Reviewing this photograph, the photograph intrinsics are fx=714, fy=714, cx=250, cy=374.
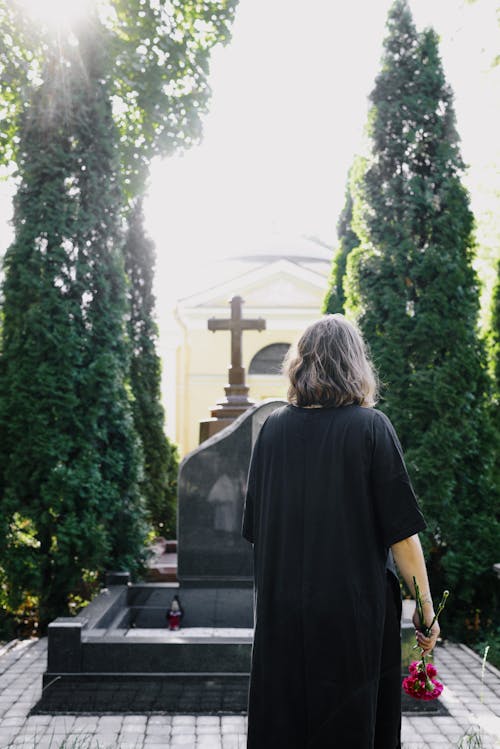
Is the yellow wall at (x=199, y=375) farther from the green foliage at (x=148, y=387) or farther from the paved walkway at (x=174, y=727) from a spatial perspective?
the paved walkway at (x=174, y=727)

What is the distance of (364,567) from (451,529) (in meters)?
4.38

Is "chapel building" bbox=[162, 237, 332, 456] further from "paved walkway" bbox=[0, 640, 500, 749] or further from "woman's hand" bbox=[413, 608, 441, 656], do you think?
"woman's hand" bbox=[413, 608, 441, 656]

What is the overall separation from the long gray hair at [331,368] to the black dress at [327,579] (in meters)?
0.06

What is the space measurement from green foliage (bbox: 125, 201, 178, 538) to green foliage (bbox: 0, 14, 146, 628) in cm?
511

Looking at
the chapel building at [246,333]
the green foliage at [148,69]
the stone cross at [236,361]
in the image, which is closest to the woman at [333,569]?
the stone cross at [236,361]

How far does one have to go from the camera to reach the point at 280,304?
2273cm

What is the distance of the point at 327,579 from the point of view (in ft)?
7.20

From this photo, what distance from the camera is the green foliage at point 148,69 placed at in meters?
9.20

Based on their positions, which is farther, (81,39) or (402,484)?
(81,39)

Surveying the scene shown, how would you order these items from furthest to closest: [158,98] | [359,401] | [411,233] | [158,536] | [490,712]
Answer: [158,536], [158,98], [411,233], [490,712], [359,401]

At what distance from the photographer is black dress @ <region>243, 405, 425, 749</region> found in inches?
84.9

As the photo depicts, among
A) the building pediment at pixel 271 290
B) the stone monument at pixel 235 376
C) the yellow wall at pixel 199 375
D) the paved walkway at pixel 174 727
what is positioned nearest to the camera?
the paved walkway at pixel 174 727

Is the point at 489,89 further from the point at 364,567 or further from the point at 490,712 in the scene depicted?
the point at 364,567

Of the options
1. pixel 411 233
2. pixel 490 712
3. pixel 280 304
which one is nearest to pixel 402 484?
pixel 490 712
